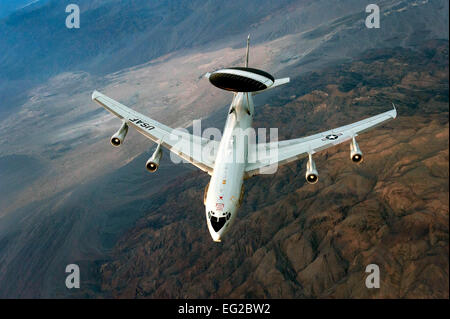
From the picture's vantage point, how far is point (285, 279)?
43156mm

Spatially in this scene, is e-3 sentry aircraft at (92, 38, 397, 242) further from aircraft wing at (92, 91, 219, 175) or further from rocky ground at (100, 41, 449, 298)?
rocky ground at (100, 41, 449, 298)

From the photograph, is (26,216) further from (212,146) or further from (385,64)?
(385,64)

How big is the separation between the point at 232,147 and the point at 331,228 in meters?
25.8

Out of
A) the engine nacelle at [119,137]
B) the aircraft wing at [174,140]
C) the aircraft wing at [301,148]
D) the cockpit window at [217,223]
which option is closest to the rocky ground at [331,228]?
the aircraft wing at [301,148]

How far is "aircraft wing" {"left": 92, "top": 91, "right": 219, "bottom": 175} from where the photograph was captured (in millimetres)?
31922

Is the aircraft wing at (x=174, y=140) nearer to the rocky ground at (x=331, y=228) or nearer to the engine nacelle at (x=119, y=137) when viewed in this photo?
the engine nacelle at (x=119, y=137)

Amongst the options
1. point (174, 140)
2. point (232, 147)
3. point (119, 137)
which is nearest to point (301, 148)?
point (232, 147)

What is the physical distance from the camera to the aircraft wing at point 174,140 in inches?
1257

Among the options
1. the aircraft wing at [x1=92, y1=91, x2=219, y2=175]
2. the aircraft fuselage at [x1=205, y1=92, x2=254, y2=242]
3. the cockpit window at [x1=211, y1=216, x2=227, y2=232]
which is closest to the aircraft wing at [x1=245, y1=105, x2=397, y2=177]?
the aircraft fuselage at [x1=205, y1=92, x2=254, y2=242]

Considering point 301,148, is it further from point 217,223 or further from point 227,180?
point 217,223

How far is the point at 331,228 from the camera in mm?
44344

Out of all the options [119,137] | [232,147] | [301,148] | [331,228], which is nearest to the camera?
[232,147]

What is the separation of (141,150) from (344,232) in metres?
119
